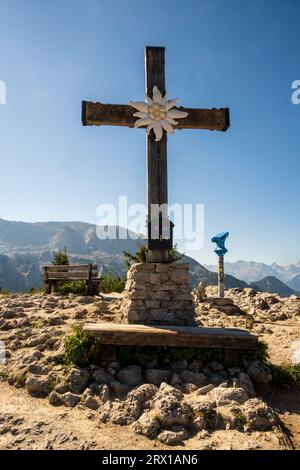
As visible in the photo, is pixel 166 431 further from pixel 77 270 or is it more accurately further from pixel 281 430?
pixel 77 270

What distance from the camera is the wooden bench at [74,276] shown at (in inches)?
578

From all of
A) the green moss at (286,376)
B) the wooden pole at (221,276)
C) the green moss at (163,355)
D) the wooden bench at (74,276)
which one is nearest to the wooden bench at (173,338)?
the green moss at (163,355)

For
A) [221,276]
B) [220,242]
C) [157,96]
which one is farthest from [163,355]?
[220,242]

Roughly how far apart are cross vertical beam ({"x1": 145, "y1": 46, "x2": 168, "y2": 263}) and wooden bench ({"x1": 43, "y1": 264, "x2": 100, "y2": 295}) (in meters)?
7.59

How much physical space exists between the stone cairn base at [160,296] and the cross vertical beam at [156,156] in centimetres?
41

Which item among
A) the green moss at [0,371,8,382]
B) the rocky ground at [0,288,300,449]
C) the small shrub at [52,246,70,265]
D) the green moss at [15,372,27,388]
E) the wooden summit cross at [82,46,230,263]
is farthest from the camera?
the small shrub at [52,246,70,265]

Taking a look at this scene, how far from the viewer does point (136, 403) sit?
5055 mm

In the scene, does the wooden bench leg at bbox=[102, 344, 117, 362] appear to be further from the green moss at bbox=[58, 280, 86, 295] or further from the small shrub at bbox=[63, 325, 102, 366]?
the green moss at bbox=[58, 280, 86, 295]

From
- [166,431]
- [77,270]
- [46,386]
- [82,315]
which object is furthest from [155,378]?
[77,270]

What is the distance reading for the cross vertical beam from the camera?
7.86 meters

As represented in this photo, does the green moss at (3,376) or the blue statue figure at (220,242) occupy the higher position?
the blue statue figure at (220,242)

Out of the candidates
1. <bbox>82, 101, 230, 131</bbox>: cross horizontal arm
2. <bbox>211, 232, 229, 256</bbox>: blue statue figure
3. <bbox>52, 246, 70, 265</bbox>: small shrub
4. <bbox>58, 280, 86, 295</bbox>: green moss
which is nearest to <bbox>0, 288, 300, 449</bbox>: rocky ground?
<bbox>82, 101, 230, 131</bbox>: cross horizontal arm

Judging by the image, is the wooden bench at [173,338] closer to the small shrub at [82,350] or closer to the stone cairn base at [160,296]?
the small shrub at [82,350]

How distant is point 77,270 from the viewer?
15.2m
